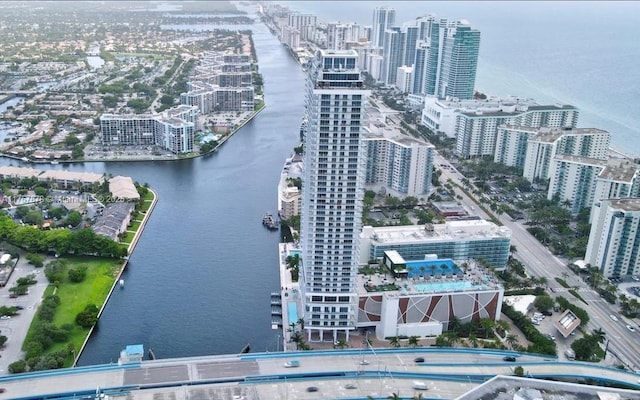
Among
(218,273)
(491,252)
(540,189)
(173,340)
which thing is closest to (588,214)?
(540,189)

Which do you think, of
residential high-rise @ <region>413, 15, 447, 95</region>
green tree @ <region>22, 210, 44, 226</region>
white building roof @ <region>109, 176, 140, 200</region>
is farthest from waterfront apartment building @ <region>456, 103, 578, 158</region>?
green tree @ <region>22, 210, 44, 226</region>

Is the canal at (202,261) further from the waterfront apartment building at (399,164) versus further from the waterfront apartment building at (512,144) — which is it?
the waterfront apartment building at (512,144)

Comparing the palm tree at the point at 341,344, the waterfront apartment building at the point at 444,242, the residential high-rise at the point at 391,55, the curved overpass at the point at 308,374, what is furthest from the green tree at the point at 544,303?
the residential high-rise at the point at 391,55

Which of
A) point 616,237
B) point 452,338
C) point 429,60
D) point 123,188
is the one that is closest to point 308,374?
point 452,338

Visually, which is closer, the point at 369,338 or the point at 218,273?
the point at 369,338

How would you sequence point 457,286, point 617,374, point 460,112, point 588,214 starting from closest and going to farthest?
point 617,374 < point 457,286 < point 588,214 < point 460,112

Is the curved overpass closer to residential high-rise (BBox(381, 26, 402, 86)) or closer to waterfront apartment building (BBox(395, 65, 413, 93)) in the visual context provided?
waterfront apartment building (BBox(395, 65, 413, 93))

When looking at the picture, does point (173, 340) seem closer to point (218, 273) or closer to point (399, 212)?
point (218, 273)
